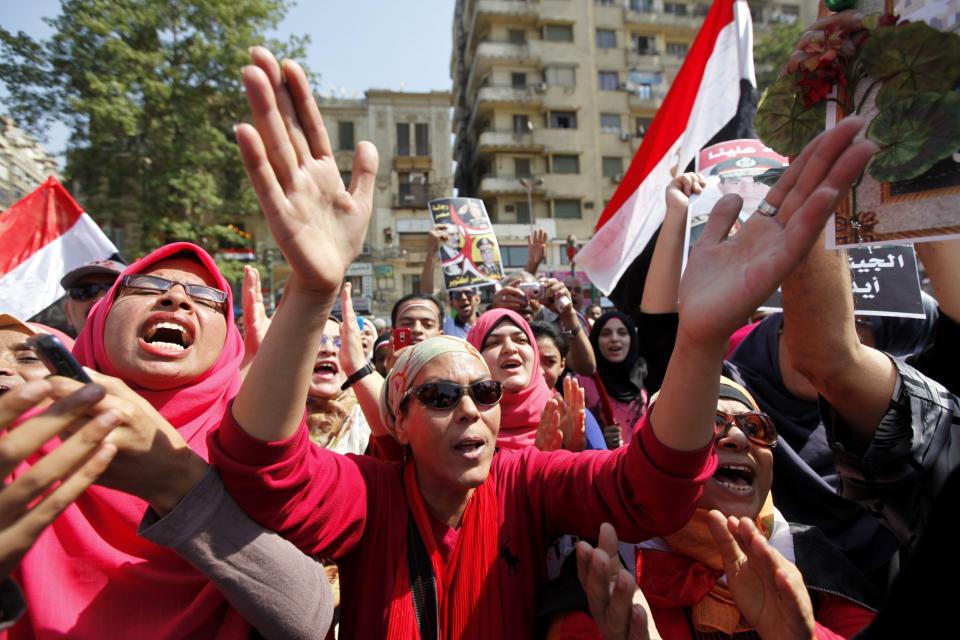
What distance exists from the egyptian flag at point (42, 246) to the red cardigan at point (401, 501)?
4.30 metres

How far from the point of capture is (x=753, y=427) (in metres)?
1.85

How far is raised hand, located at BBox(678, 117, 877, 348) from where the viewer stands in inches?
45.9

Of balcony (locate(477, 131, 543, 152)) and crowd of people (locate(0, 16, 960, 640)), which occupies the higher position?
balcony (locate(477, 131, 543, 152))

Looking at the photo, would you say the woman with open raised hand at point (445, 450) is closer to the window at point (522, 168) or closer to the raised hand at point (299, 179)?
the raised hand at point (299, 179)

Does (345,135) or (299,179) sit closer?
(299,179)

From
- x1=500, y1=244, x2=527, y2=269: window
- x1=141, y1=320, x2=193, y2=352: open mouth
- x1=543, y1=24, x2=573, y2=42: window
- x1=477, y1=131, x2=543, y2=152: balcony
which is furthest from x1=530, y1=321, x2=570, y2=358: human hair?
x1=543, y1=24, x2=573, y2=42: window

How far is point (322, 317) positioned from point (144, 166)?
18183 millimetres

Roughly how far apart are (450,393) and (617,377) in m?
2.93

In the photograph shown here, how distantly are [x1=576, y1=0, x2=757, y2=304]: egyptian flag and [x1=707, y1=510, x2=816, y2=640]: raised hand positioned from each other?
2.81 meters

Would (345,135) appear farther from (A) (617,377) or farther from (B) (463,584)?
(B) (463,584)

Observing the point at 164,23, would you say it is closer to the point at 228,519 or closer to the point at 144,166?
the point at 144,166

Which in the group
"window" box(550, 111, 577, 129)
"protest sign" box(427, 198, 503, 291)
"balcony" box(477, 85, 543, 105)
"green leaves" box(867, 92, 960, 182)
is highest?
"balcony" box(477, 85, 543, 105)

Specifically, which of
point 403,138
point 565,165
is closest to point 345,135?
point 403,138

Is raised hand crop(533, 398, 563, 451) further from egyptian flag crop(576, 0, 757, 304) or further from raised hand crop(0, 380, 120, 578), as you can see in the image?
egyptian flag crop(576, 0, 757, 304)
